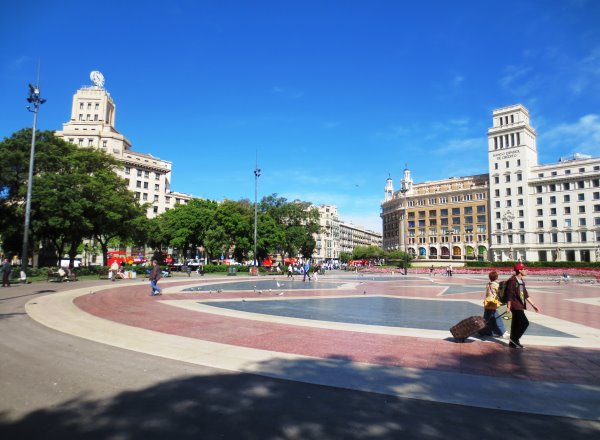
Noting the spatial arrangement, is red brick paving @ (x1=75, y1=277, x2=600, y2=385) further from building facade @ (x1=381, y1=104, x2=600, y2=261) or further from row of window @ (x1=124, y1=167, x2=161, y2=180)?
building facade @ (x1=381, y1=104, x2=600, y2=261)

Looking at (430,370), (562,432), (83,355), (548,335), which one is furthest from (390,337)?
(83,355)

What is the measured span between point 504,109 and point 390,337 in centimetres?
11036

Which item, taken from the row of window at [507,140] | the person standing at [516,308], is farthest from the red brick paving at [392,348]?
the row of window at [507,140]

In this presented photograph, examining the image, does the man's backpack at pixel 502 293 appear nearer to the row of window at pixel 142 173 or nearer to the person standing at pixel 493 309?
the person standing at pixel 493 309

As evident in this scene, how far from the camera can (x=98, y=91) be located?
98.9 m

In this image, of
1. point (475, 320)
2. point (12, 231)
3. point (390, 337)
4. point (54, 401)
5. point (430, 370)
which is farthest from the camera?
point (12, 231)

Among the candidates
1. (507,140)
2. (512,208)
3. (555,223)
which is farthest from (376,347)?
(507,140)

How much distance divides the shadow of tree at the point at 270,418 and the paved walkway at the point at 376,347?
41 cm

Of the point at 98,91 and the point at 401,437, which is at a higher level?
the point at 98,91

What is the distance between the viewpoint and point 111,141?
91.7m

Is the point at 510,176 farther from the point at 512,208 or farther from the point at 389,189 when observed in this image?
the point at 389,189

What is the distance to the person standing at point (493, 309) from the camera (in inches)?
348

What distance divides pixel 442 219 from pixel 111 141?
93560 millimetres

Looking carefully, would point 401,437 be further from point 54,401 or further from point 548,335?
point 548,335
